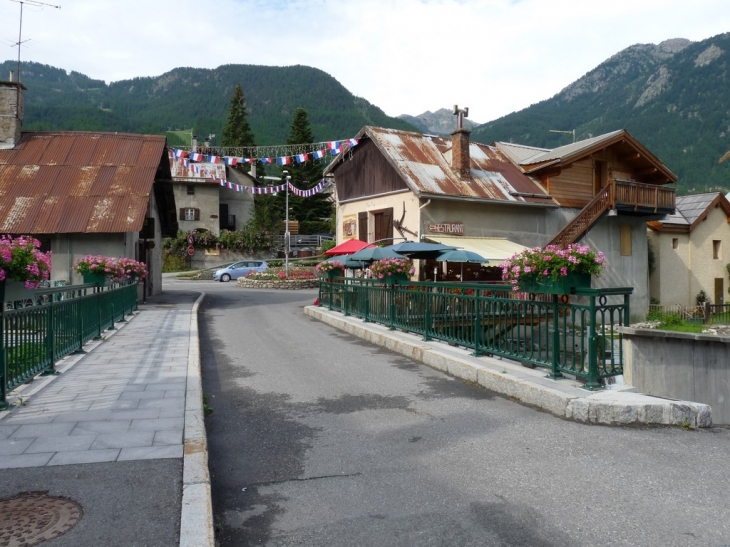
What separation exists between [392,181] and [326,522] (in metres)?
19.9

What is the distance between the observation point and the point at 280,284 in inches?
1214

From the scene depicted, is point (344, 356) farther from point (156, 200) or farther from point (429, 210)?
point (156, 200)

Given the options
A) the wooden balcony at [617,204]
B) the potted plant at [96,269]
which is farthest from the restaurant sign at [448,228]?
the potted plant at [96,269]

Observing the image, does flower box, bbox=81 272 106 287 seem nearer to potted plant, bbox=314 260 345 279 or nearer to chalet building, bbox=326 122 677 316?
potted plant, bbox=314 260 345 279

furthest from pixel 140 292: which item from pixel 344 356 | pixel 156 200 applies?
pixel 344 356

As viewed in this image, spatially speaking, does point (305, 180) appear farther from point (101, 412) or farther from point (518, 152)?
point (101, 412)

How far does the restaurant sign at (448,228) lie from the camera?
2111 cm

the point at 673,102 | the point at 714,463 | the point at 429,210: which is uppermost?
the point at 673,102

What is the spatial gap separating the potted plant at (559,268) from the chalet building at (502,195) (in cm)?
1211

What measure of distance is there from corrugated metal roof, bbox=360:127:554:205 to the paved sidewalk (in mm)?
14343

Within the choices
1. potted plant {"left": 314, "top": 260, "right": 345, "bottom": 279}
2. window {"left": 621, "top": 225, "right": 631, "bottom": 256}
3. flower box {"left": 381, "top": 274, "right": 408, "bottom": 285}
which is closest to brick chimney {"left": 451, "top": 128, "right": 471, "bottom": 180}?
potted plant {"left": 314, "top": 260, "right": 345, "bottom": 279}

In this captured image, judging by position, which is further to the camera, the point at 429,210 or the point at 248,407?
the point at 429,210

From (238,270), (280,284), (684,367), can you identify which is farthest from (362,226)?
(684,367)

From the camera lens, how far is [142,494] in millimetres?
3693
